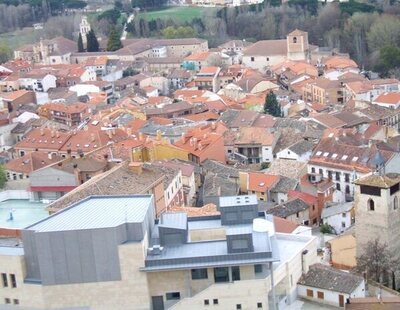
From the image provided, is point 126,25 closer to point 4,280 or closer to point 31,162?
point 31,162

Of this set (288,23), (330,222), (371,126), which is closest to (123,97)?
(371,126)

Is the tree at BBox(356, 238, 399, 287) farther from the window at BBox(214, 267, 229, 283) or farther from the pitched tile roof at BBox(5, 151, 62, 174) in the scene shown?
the pitched tile roof at BBox(5, 151, 62, 174)

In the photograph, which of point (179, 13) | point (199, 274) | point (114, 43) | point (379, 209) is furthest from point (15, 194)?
point (179, 13)

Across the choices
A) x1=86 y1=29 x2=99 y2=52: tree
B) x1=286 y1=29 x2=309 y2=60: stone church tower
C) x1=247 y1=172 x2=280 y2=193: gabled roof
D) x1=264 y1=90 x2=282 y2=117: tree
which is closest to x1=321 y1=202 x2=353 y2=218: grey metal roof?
x1=247 y1=172 x2=280 y2=193: gabled roof

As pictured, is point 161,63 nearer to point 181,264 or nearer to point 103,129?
point 103,129

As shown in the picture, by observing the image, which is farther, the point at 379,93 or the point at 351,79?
the point at 351,79

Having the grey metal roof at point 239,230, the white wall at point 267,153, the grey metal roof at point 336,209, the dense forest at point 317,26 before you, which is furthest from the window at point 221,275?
the dense forest at point 317,26
